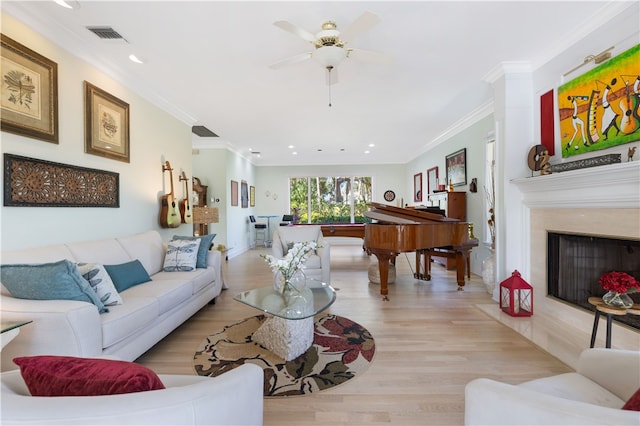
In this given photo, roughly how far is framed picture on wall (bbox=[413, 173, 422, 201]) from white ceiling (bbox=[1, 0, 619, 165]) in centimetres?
310

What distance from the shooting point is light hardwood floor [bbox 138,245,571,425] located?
68.7 inches

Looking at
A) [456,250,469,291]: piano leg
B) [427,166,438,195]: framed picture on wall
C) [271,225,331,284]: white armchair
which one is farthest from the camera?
[427,166,438,195]: framed picture on wall

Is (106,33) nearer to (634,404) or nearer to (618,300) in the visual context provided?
(634,404)

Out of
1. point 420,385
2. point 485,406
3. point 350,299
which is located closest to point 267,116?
point 350,299

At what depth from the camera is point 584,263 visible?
9.14ft

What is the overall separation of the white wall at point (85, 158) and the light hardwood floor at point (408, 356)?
1.36 m

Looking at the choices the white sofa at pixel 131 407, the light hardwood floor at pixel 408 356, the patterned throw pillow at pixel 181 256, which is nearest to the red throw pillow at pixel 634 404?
the light hardwood floor at pixel 408 356

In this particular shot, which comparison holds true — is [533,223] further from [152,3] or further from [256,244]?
[256,244]

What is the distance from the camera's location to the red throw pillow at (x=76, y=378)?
0.79m

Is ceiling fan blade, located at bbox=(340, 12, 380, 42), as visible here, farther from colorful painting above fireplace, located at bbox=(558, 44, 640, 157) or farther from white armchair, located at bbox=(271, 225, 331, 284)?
white armchair, located at bbox=(271, 225, 331, 284)

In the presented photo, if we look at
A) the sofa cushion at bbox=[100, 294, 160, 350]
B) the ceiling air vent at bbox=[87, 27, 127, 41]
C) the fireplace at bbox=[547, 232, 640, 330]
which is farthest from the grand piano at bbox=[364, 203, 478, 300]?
the ceiling air vent at bbox=[87, 27, 127, 41]

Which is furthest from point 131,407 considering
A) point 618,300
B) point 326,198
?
point 326,198

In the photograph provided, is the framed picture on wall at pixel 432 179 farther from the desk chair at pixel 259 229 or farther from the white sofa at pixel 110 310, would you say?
the white sofa at pixel 110 310

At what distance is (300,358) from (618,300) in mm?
2287
